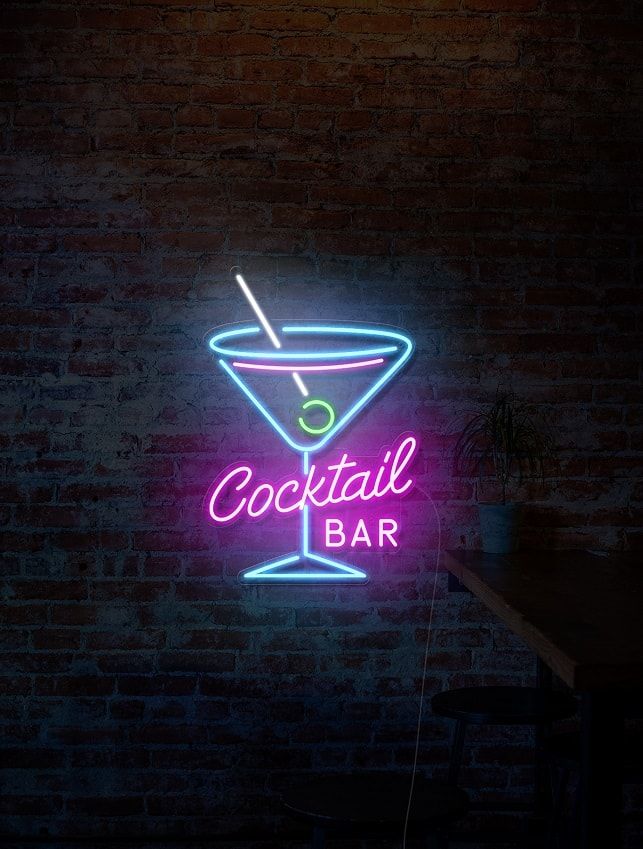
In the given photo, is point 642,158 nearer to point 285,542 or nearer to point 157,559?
point 285,542

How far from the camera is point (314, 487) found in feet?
11.7

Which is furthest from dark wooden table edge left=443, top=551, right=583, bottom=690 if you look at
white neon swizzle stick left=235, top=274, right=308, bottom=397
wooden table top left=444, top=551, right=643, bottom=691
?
white neon swizzle stick left=235, top=274, right=308, bottom=397

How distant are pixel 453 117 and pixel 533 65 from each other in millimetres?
391

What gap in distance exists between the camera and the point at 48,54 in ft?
12.0

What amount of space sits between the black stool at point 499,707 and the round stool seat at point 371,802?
42cm

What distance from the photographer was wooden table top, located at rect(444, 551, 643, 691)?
63.8 inches

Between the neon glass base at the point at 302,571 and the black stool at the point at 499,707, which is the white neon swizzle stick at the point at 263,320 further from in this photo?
the black stool at the point at 499,707

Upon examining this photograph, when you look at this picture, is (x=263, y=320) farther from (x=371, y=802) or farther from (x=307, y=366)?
(x=371, y=802)

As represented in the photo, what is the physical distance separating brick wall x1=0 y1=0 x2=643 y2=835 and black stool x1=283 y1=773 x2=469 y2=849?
118 cm

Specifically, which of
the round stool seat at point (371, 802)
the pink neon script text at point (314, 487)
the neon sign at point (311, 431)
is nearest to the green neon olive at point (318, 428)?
the neon sign at point (311, 431)

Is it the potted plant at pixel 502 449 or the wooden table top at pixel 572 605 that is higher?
the potted plant at pixel 502 449

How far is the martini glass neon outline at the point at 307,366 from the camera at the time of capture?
356 centimetres

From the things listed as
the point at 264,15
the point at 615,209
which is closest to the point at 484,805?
the point at 615,209

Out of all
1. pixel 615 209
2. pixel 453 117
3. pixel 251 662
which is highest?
pixel 453 117
